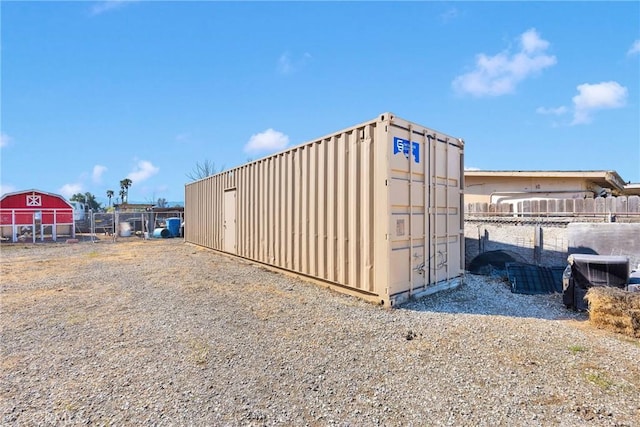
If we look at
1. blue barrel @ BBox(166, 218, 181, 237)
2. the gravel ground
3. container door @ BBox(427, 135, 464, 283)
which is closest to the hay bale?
the gravel ground

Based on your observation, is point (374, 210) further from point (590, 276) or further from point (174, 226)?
point (174, 226)

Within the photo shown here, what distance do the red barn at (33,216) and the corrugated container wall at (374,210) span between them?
20678 millimetres

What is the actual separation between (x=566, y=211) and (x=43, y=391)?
10639 mm

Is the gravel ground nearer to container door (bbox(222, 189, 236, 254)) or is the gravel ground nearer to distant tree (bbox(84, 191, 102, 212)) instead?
container door (bbox(222, 189, 236, 254))

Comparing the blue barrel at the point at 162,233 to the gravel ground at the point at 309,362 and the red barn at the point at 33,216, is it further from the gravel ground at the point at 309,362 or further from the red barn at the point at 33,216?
the gravel ground at the point at 309,362

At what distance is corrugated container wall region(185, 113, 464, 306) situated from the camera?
581 cm

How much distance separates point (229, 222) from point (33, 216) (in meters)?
17.4

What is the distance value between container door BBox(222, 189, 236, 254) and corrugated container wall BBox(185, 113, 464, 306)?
10.0 feet

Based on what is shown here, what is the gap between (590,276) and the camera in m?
5.58

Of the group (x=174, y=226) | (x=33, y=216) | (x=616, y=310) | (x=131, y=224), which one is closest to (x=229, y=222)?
(x=616, y=310)

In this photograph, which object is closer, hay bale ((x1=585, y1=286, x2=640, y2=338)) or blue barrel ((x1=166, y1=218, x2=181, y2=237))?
hay bale ((x1=585, y1=286, x2=640, y2=338))

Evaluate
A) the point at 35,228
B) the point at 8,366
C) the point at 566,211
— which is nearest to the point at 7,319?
the point at 8,366

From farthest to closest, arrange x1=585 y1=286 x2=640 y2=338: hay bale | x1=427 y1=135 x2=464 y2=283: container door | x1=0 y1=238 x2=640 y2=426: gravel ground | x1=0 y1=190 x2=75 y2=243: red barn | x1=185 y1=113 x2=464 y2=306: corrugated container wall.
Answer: x1=0 y1=190 x2=75 y2=243: red barn
x1=427 y1=135 x2=464 y2=283: container door
x1=185 y1=113 x2=464 y2=306: corrugated container wall
x1=585 y1=286 x2=640 y2=338: hay bale
x1=0 y1=238 x2=640 y2=426: gravel ground

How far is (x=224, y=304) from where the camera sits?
19.6 feet
